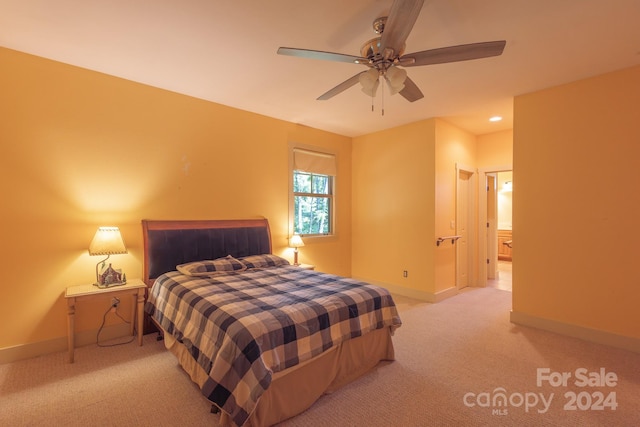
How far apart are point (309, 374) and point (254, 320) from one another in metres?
0.58

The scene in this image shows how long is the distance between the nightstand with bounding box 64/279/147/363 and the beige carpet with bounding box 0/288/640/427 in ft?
0.81

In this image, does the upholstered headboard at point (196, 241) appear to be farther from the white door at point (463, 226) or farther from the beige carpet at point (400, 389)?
the white door at point (463, 226)

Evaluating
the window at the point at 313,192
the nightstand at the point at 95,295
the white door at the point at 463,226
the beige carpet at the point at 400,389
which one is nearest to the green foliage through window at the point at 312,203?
the window at the point at 313,192

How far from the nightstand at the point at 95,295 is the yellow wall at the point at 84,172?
1.01 ft

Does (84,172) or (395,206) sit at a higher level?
(84,172)

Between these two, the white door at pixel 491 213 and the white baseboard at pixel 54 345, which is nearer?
the white baseboard at pixel 54 345

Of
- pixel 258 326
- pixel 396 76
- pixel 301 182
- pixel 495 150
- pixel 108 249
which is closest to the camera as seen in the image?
pixel 258 326

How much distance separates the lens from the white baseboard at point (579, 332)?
283 centimetres

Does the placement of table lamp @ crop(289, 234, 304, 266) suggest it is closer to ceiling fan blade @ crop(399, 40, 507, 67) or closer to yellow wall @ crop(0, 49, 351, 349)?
yellow wall @ crop(0, 49, 351, 349)

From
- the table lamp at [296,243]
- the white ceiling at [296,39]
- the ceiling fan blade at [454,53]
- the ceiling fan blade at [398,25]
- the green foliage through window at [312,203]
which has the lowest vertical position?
the table lamp at [296,243]

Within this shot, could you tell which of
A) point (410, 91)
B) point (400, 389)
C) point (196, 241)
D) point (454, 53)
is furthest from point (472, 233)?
point (196, 241)

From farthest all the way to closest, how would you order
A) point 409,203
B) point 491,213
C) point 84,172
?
1. point 491,213
2. point 409,203
3. point 84,172

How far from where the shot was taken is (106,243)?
2.71 meters

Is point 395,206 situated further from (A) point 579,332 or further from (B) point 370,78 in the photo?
(B) point 370,78
